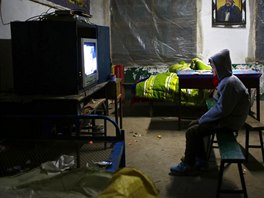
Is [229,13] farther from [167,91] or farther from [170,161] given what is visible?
[170,161]

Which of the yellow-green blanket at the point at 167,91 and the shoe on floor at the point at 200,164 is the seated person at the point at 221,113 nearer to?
the shoe on floor at the point at 200,164

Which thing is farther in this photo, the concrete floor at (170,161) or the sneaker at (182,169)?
the sneaker at (182,169)

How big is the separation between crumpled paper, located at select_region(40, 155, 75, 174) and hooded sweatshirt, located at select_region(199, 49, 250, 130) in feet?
4.89

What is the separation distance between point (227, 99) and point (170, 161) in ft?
3.39

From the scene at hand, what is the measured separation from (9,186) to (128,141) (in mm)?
2839

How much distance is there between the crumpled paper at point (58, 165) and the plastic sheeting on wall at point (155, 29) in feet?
17.1

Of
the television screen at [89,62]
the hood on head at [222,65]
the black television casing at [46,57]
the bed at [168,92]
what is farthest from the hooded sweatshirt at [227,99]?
the bed at [168,92]

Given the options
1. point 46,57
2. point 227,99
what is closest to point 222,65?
point 227,99

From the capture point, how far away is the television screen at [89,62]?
3.15 meters

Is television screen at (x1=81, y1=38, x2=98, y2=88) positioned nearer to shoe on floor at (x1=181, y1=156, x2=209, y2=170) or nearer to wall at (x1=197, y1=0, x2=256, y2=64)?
shoe on floor at (x1=181, y1=156, x2=209, y2=170)

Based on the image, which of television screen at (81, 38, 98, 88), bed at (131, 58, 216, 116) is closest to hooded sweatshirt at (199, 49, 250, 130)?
television screen at (81, 38, 98, 88)

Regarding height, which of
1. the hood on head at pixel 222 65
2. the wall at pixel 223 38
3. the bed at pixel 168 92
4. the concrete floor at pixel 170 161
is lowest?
the concrete floor at pixel 170 161

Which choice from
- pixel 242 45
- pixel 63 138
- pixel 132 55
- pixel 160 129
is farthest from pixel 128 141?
pixel 242 45

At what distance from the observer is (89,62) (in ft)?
11.4
